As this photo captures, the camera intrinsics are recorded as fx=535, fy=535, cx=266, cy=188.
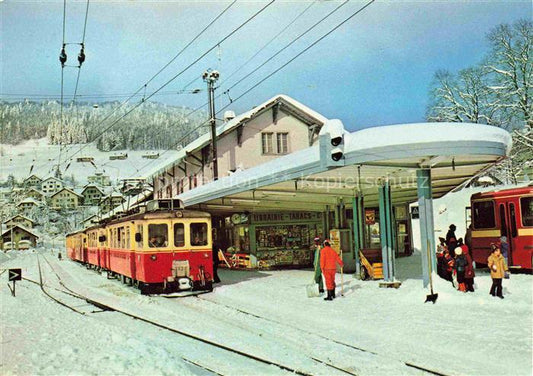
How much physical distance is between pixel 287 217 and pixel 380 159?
49.6 feet

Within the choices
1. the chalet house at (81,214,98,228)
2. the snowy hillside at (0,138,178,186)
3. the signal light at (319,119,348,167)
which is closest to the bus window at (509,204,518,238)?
the signal light at (319,119,348,167)

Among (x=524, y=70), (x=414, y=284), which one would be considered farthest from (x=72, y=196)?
(x=414, y=284)

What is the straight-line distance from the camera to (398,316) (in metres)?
10.9

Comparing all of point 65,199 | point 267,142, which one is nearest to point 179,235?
point 267,142

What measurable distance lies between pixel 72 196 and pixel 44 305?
114823mm

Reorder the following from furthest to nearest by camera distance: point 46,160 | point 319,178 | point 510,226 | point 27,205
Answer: point 46,160 < point 27,205 < point 510,226 < point 319,178

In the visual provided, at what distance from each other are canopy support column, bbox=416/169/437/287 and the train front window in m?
Answer: 7.19

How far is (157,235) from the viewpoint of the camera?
15.5 m

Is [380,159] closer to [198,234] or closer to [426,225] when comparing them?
[426,225]

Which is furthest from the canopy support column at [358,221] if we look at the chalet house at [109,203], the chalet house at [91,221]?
the chalet house at [91,221]

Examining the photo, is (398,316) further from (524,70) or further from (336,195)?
(524,70)

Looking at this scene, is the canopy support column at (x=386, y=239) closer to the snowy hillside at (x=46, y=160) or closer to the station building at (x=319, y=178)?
the station building at (x=319, y=178)

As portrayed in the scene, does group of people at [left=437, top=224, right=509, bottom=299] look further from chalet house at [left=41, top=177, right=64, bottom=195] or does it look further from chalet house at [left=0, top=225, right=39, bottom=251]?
chalet house at [left=41, top=177, right=64, bottom=195]

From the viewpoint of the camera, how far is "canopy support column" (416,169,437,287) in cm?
1294
